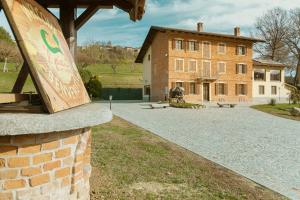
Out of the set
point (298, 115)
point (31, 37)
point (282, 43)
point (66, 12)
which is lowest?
point (298, 115)

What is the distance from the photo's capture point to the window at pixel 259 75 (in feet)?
119

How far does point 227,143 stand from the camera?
9.16 meters

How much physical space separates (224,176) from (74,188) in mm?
3262

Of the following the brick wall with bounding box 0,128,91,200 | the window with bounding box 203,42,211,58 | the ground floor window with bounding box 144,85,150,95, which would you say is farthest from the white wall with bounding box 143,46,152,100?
the brick wall with bounding box 0,128,91,200

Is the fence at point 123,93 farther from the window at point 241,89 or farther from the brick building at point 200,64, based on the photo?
the window at point 241,89

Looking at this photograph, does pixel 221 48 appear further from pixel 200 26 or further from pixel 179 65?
pixel 179 65

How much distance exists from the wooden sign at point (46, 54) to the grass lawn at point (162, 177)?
1589 millimetres

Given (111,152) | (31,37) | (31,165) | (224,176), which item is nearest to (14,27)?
(31,37)

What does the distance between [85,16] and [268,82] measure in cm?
3610

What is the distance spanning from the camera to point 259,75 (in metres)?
36.4

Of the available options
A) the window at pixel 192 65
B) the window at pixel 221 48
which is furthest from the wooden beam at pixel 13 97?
the window at pixel 221 48

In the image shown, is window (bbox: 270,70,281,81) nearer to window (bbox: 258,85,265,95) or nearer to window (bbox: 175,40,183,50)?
window (bbox: 258,85,265,95)

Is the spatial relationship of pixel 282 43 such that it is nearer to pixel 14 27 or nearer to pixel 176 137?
pixel 176 137

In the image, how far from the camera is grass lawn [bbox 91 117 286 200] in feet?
14.0
